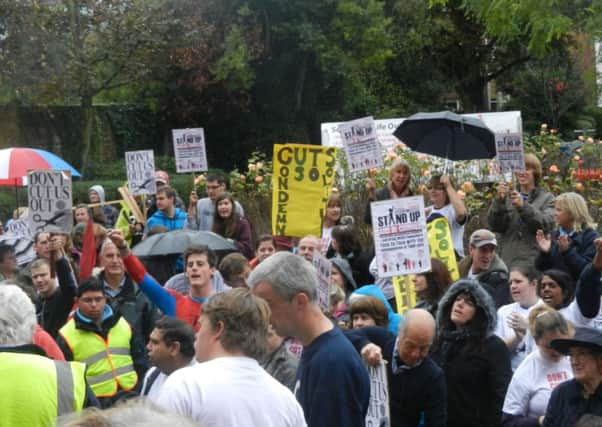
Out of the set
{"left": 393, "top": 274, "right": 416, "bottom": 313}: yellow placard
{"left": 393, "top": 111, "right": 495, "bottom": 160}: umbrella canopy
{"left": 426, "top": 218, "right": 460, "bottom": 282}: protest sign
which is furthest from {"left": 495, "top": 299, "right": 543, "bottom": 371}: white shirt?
{"left": 393, "top": 111, "right": 495, "bottom": 160}: umbrella canopy

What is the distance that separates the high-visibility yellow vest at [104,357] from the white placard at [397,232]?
7.08 feet

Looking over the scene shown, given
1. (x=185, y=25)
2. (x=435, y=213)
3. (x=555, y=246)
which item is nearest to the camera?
(x=555, y=246)

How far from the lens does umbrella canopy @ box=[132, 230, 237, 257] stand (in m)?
9.99

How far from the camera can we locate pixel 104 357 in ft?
24.0

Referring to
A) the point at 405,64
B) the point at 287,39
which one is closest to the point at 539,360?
the point at 287,39

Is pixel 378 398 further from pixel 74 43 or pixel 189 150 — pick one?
pixel 74 43

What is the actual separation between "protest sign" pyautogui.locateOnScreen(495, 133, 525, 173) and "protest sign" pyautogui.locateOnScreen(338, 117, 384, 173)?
1576 millimetres

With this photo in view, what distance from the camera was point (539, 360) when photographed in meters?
6.55

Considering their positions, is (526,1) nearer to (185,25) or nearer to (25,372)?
(25,372)

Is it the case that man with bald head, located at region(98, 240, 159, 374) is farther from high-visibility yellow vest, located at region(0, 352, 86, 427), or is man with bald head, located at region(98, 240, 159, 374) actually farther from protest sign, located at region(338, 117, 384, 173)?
protest sign, located at region(338, 117, 384, 173)

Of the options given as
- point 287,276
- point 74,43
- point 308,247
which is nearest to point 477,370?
point 287,276

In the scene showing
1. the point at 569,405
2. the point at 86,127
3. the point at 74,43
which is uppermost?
the point at 74,43

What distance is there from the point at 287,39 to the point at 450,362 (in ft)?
90.4

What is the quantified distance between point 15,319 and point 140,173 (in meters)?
8.76
